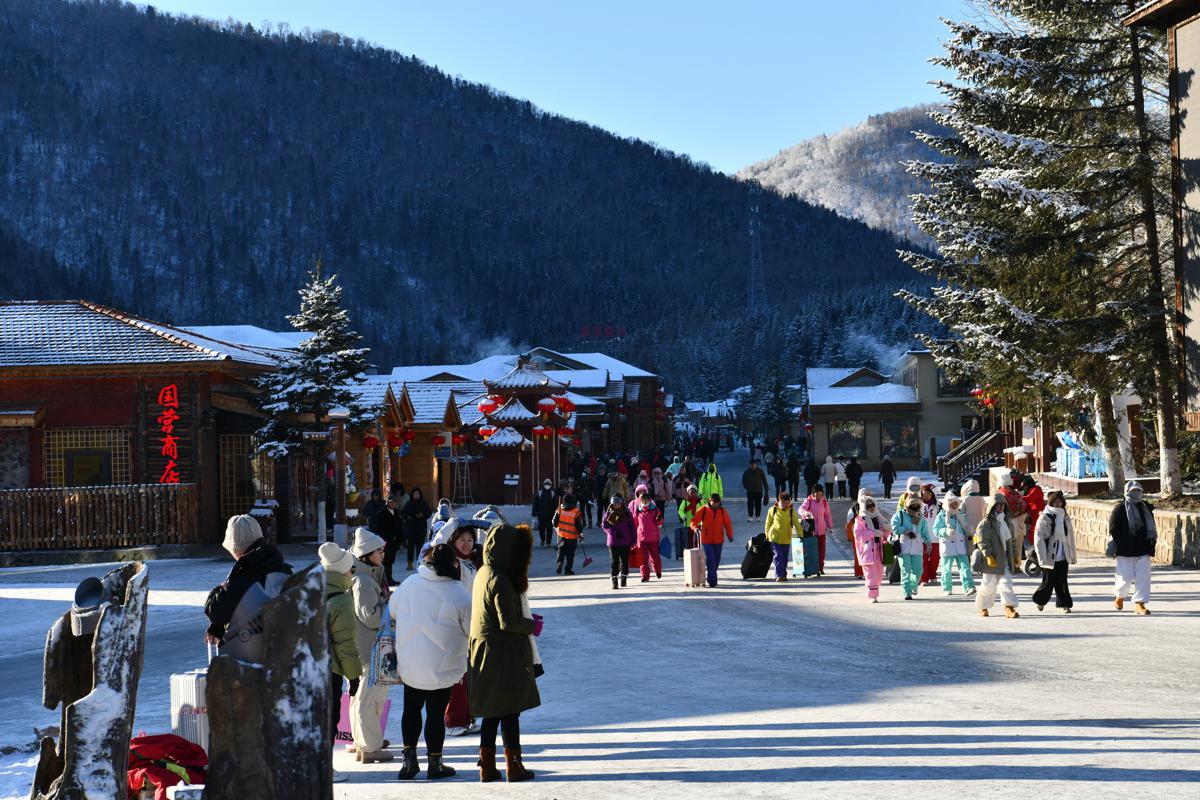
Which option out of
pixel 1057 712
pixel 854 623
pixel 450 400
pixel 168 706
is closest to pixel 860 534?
pixel 854 623

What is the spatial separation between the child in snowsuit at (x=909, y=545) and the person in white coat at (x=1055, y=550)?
225cm

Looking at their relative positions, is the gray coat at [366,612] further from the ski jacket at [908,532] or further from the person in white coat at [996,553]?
the ski jacket at [908,532]

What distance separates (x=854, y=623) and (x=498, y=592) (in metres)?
8.31

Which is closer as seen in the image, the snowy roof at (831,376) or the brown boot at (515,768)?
the brown boot at (515,768)

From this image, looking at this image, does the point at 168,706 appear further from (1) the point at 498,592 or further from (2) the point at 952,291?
(2) the point at 952,291

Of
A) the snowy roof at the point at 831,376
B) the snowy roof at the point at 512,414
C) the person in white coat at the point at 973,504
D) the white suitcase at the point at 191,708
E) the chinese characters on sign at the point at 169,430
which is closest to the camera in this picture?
the white suitcase at the point at 191,708

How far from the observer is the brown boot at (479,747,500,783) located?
7918 mm

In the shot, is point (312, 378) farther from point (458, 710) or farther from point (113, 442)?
point (458, 710)

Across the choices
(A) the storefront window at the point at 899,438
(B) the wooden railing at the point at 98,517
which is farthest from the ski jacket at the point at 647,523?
(A) the storefront window at the point at 899,438

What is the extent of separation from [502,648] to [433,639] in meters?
0.57

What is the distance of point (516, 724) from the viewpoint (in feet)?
26.0

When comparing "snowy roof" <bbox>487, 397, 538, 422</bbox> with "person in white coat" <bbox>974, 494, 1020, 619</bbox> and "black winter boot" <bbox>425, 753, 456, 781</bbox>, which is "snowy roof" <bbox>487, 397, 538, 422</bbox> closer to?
"person in white coat" <bbox>974, 494, 1020, 619</bbox>

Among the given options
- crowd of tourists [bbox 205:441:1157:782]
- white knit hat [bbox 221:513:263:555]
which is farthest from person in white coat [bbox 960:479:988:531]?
white knit hat [bbox 221:513:263:555]

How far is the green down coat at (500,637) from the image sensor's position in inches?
305
